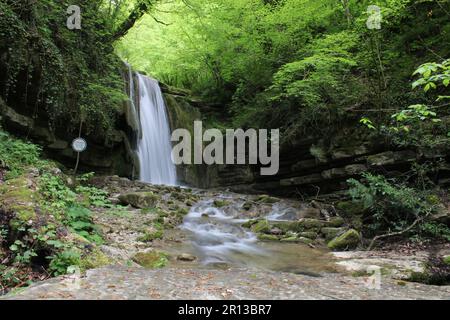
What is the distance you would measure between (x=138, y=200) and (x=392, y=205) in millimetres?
6392

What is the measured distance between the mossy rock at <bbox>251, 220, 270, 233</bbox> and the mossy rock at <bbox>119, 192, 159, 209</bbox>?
2.95 m

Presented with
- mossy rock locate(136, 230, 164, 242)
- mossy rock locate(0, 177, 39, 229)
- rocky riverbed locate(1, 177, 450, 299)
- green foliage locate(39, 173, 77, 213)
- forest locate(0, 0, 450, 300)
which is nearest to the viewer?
rocky riverbed locate(1, 177, 450, 299)

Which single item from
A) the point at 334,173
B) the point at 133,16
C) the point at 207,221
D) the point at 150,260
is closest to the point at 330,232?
the point at 207,221

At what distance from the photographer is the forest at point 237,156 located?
4.16 m

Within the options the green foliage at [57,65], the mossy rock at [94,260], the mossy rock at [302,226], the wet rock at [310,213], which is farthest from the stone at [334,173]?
the mossy rock at [94,260]

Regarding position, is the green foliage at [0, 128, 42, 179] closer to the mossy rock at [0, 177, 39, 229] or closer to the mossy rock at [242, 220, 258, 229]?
the mossy rock at [0, 177, 39, 229]

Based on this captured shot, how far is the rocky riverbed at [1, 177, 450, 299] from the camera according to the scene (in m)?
3.40

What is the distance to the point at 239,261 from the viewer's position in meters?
6.21

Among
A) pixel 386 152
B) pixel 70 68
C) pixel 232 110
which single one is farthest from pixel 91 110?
pixel 386 152

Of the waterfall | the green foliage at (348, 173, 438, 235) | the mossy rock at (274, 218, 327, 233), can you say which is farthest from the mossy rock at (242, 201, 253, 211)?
the waterfall

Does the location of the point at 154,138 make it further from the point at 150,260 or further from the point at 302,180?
the point at 150,260

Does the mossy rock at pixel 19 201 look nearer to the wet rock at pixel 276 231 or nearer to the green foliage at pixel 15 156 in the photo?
the green foliage at pixel 15 156

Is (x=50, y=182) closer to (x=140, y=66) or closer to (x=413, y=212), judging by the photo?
(x=413, y=212)

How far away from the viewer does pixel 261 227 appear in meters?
8.56
